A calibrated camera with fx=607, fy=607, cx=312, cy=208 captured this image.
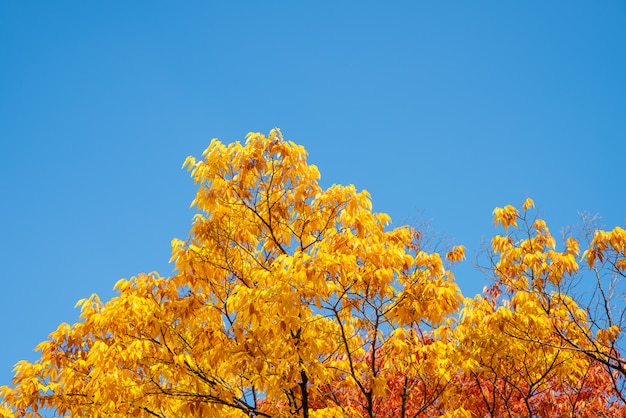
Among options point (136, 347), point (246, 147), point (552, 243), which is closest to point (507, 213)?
point (552, 243)

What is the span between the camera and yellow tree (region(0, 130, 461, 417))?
5.79 m

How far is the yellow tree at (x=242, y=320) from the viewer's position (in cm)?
579

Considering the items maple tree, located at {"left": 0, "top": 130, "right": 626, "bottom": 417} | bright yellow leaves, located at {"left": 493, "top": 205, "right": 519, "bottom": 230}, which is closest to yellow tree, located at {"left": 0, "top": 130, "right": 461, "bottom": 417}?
maple tree, located at {"left": 0, "top": 130, "right": 626, "bottom": 417}

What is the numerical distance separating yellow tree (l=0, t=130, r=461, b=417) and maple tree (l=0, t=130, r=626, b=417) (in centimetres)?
2

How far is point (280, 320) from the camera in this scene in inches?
210

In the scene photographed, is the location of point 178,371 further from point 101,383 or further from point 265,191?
point 265,191

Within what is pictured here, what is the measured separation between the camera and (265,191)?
6871 millimetres

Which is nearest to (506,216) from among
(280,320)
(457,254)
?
(457,254)

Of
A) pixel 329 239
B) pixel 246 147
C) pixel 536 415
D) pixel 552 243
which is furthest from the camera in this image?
pixel 536 415

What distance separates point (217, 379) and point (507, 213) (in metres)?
4.90

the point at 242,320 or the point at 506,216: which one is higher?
the point at 506,216

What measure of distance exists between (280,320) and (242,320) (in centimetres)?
34

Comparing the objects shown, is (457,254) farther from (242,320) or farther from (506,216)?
(242,320)

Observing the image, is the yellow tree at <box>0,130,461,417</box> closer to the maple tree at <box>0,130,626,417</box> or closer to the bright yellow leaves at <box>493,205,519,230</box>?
the maple tree at <box>0,130,626,417</box>
